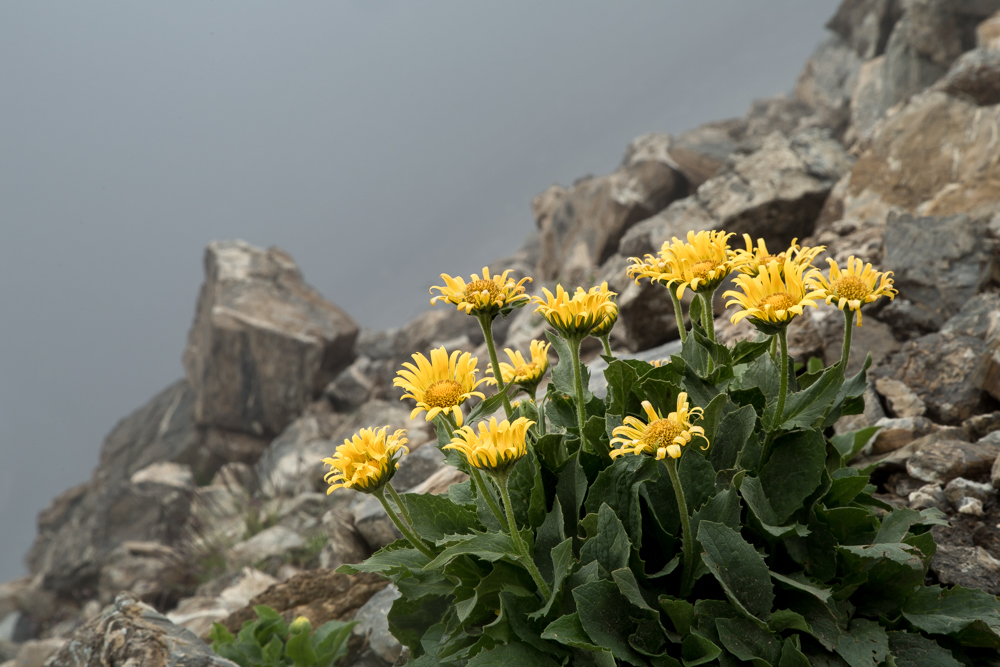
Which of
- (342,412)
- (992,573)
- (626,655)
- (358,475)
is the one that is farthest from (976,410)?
(342,412)

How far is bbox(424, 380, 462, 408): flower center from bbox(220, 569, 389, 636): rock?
2.73m

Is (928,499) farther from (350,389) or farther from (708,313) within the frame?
(350,389)

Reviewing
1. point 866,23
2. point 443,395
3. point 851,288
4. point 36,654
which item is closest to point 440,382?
point 443,395

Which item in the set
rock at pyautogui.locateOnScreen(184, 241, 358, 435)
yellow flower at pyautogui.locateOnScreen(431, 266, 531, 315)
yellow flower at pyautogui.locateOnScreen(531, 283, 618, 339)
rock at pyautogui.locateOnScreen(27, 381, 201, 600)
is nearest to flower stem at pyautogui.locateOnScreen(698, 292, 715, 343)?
yellow flower at pyautogui.locateOnScreen(531, 283, 618, 339)

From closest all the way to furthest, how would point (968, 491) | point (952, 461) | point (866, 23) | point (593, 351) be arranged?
point (968, 491)
point (952, 461)
point (593, 351)
point (866, 23)

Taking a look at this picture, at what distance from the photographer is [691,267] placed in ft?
7.25

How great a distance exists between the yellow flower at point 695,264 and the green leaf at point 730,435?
1.52ft

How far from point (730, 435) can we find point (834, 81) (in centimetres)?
2013

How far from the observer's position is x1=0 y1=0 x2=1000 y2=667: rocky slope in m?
3.51

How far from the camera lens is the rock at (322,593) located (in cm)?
426

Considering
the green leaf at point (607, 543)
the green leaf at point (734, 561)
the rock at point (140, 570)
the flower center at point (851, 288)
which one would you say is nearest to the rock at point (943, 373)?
the flower center at point (851, 288)

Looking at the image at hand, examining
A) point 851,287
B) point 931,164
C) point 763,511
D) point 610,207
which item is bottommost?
→ point 763,511

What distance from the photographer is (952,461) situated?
3020 mm

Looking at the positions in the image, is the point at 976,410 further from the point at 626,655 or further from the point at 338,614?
the point at 338,614
